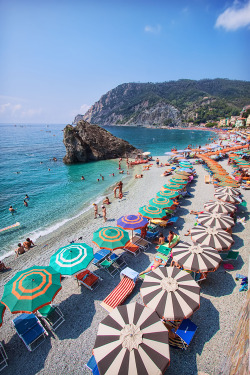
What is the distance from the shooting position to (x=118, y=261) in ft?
35.3

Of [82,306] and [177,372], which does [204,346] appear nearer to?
[177,372]

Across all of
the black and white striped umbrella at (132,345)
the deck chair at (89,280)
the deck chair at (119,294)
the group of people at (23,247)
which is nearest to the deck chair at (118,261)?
the deck chair at (89,280)

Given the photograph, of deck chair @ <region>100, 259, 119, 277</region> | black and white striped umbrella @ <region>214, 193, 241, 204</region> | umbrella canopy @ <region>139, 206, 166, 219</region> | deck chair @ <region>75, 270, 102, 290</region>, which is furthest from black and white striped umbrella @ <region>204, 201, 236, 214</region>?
deck chair @ <region>75, 270, 102, 290</region>

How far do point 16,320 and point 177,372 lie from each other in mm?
6612

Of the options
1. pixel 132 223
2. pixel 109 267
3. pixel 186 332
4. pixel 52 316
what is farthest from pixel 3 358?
pixel 132 223

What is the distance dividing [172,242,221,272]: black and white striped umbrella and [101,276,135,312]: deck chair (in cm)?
258

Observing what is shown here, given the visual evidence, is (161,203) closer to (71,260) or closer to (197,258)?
(197,258)

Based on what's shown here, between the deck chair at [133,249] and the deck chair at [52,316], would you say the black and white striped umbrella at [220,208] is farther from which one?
the deck chair at [52,316]

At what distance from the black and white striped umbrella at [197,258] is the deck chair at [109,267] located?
141 inches

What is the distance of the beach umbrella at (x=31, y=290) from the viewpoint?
650cm

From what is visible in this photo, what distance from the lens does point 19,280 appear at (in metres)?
7.32

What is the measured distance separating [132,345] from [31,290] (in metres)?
4.49

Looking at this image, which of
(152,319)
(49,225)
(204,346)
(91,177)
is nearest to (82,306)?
(152,319)

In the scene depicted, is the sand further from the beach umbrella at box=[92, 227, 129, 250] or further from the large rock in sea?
the large rock in sea
